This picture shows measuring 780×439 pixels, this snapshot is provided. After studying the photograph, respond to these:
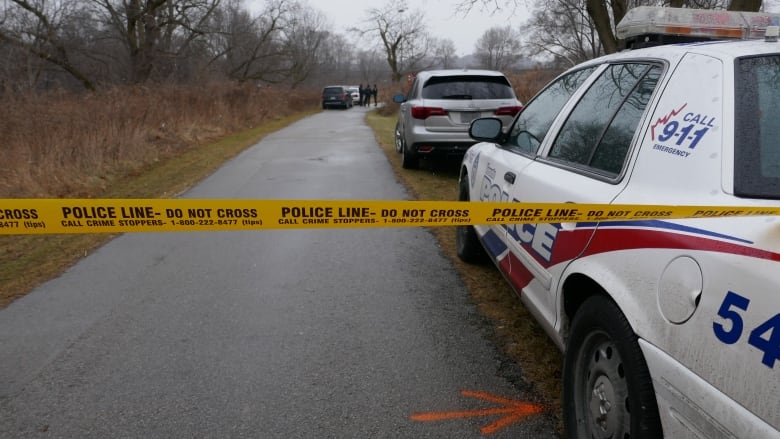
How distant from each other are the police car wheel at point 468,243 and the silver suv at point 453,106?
4158 mm

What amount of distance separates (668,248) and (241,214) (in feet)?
5.68

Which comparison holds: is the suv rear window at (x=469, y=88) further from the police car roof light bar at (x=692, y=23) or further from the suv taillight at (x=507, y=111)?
the police car roof light bar at (x=692, y=23)

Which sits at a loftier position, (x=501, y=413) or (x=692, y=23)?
(x=692, y=23)

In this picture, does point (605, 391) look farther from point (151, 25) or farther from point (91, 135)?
point (151, 25)

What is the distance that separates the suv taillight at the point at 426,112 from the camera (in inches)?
361

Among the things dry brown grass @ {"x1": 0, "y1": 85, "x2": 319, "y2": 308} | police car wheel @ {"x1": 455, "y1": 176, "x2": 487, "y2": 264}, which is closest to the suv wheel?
dry brown grass @ {"x1": 0, "y1": 85, "x2": 319, "y2": 308}

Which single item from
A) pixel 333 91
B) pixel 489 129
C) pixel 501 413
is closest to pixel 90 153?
pixel 489 129

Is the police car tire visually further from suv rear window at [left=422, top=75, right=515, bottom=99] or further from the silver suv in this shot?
suv rear window at [left=422, top=75, right=515, bottom=99]


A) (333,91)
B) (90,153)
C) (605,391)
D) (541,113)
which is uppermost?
(541,113)

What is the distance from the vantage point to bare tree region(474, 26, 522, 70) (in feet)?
226

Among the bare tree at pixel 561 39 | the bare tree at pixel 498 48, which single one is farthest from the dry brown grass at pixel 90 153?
the bare tree at pixel 498 48

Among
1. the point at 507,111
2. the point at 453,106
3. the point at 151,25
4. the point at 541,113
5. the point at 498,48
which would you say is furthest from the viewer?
the point at 498,48

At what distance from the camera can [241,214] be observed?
2.48 metres

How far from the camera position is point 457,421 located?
106 inches
